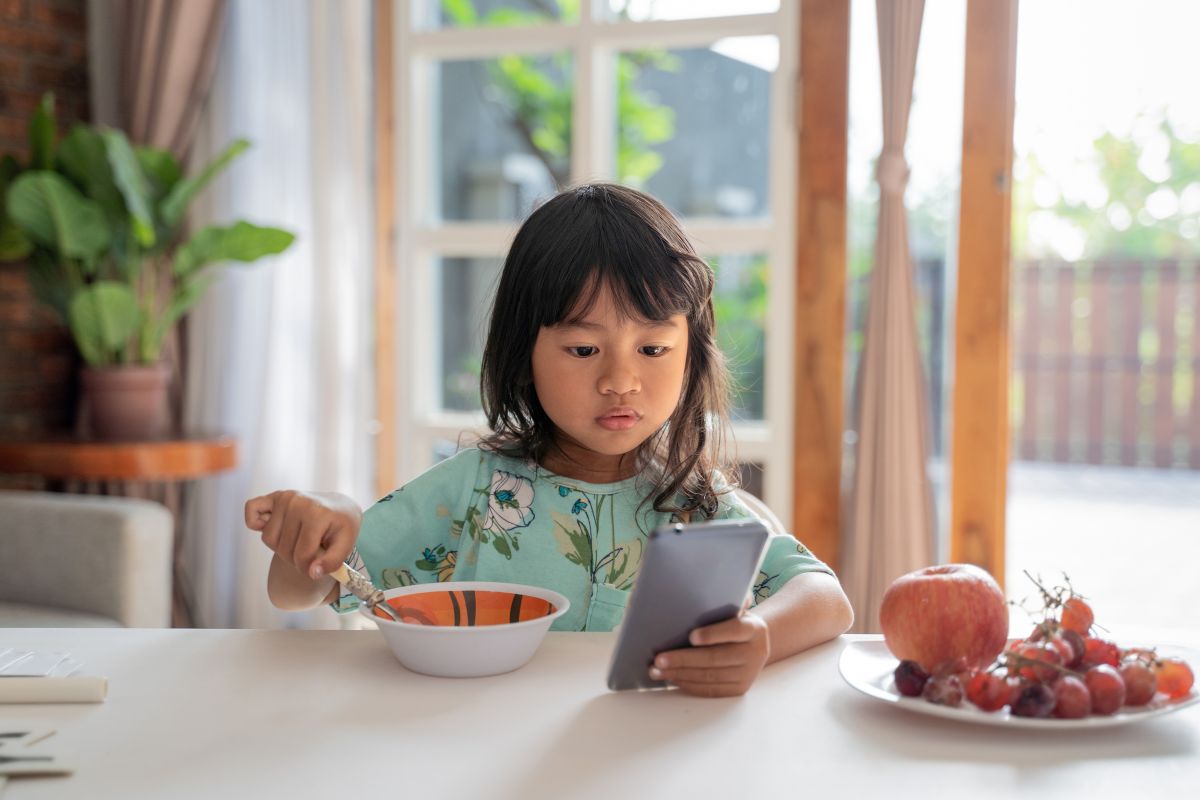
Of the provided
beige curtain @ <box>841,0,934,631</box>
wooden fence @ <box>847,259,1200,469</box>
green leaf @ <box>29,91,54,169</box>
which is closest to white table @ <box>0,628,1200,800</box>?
beige curtain @ <box>841,0,934,631</box>

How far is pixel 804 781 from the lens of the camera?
→ 71cm

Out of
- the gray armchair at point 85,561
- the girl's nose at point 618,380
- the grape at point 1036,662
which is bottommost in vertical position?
the gray armchair at point 85,561

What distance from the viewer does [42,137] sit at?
257 centimetres

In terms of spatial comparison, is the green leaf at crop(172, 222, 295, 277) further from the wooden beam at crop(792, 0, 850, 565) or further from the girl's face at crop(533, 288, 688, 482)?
the girl's face at crop(533, 288, 688, 482)

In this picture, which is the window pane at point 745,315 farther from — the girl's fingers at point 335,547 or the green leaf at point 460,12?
the girl's fingers at point 335,547

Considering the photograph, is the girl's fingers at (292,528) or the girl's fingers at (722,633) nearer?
the girl's fingers at (722,633)


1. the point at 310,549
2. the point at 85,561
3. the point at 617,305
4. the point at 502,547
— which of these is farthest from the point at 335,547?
the point at 85,561

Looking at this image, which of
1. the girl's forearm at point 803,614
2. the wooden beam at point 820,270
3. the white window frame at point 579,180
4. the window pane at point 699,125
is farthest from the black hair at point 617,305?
the window pane at point 699,125

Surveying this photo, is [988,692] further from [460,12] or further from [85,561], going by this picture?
[460,12]

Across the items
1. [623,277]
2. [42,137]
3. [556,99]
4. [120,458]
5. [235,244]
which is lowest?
[120,458]

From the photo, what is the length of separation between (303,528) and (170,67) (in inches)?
88.7

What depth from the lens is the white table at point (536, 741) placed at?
27.8 inches

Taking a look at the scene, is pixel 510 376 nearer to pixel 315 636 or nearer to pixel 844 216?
pixel 315 636

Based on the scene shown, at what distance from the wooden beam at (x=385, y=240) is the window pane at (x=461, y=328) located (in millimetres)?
141
